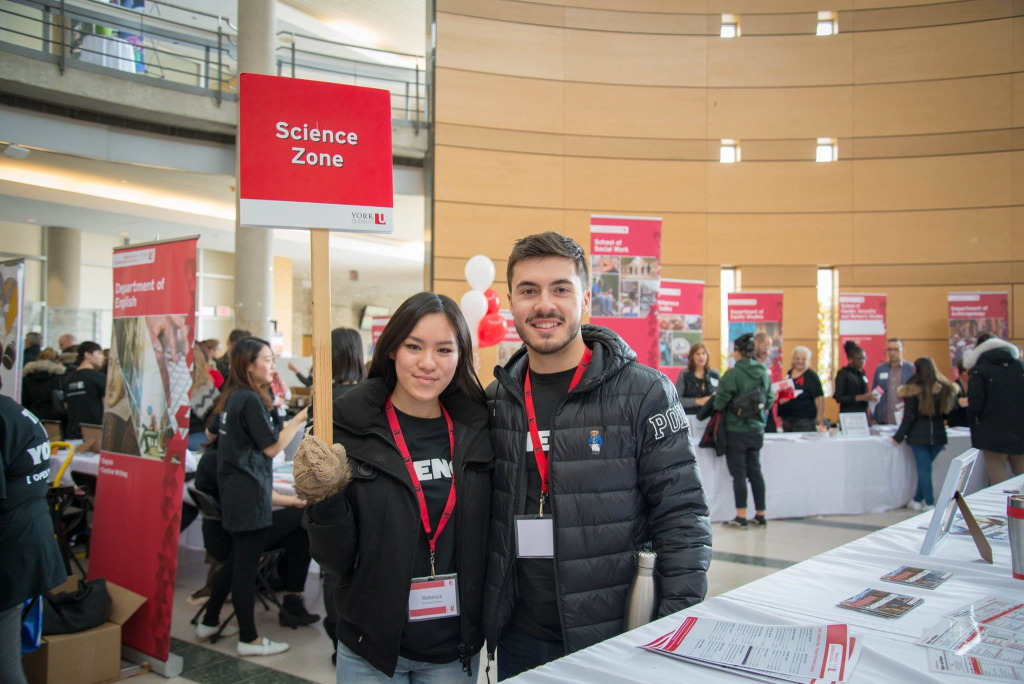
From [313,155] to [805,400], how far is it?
592 centimetres

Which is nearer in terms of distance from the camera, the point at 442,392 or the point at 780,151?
the point at 442,392

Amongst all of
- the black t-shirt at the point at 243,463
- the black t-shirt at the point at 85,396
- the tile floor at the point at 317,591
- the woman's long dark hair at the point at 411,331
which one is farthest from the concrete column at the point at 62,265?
the woman's long dark hair at the point at 411,331

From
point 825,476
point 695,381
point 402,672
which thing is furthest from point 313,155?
point 825,476

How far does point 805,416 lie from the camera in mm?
6309

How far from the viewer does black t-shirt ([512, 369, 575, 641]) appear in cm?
140

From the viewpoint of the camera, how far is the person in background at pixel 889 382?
22.8ft

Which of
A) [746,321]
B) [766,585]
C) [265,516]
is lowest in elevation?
[265,516]

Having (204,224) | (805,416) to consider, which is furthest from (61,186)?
(805,416)

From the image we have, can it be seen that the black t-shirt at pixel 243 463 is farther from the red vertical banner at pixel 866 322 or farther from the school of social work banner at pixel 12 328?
the red vertical banner at pixel 866 322

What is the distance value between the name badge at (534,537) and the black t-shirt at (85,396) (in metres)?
5.17

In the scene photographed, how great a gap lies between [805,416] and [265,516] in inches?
203

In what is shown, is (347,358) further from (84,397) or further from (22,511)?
(84,397)

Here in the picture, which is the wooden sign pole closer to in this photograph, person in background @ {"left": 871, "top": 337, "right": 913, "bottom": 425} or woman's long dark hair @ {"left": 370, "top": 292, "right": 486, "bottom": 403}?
woman's long dark hair @ {"left": 370, "top": 292, "right": 486, "bottom": 403}

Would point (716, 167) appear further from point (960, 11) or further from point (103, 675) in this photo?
point (103, 675)
